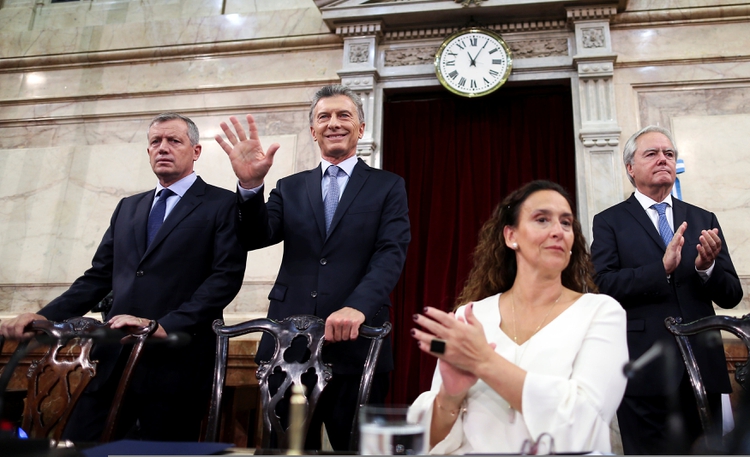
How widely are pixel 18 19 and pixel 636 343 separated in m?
5.82

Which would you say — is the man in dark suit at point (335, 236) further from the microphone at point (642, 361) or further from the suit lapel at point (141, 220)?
the microphone at point (642, 361)

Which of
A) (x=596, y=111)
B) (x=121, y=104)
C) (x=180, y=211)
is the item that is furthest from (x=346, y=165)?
(x=121, y=104)

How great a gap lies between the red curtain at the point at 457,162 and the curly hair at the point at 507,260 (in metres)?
2.39

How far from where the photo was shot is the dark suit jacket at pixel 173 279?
228 centimetres

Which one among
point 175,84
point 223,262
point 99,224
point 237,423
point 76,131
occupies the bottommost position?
point 237,423

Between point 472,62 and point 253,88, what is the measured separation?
172cm

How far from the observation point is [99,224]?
4.73 m

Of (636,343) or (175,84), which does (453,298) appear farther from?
(175,84)

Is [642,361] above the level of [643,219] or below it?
below

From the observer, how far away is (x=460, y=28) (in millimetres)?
4578

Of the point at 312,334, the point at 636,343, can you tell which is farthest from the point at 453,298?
the point at 312,334

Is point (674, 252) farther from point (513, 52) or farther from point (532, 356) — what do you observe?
point (513, 52)

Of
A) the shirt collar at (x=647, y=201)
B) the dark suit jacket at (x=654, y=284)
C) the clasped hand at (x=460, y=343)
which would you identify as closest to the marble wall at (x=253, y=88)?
the shirt collar at (x=647, y=201)

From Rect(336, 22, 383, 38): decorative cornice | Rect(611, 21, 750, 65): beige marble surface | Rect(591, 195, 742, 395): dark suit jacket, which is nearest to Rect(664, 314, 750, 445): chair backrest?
Rect(591, 195, 742, 395): dark suit jacket
